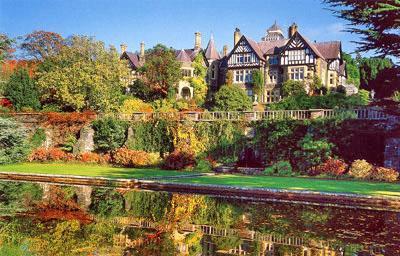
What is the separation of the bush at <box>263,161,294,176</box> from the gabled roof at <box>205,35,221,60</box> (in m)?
33.7

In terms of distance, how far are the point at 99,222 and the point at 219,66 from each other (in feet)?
158

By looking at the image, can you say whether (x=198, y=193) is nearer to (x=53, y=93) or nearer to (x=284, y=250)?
(x=284, y=250)

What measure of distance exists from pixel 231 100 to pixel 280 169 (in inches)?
738

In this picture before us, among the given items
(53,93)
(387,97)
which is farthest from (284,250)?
(53,93)

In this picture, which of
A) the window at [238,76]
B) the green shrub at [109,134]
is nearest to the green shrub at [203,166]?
the green shrub at [109,134]

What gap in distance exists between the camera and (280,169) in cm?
2564

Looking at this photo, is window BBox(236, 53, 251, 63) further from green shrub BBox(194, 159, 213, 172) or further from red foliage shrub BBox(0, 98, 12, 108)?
green shrub BBox(194, 159, 213, 172)

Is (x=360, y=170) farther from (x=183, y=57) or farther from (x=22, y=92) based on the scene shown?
(x=183, y=57)

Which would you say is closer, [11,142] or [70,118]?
[11,142]

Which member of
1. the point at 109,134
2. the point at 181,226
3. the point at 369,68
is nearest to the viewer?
the point at 181,226

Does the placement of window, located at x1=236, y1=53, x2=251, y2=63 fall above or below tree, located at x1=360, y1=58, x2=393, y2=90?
below

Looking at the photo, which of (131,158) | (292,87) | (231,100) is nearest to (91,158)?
(131,158)

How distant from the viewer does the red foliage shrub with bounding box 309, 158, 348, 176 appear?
23.8 m

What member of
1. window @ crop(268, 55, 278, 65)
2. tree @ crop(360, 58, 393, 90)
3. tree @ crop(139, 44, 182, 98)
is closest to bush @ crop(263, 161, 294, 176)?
tree @ crop(139, 44, 182, 98)
